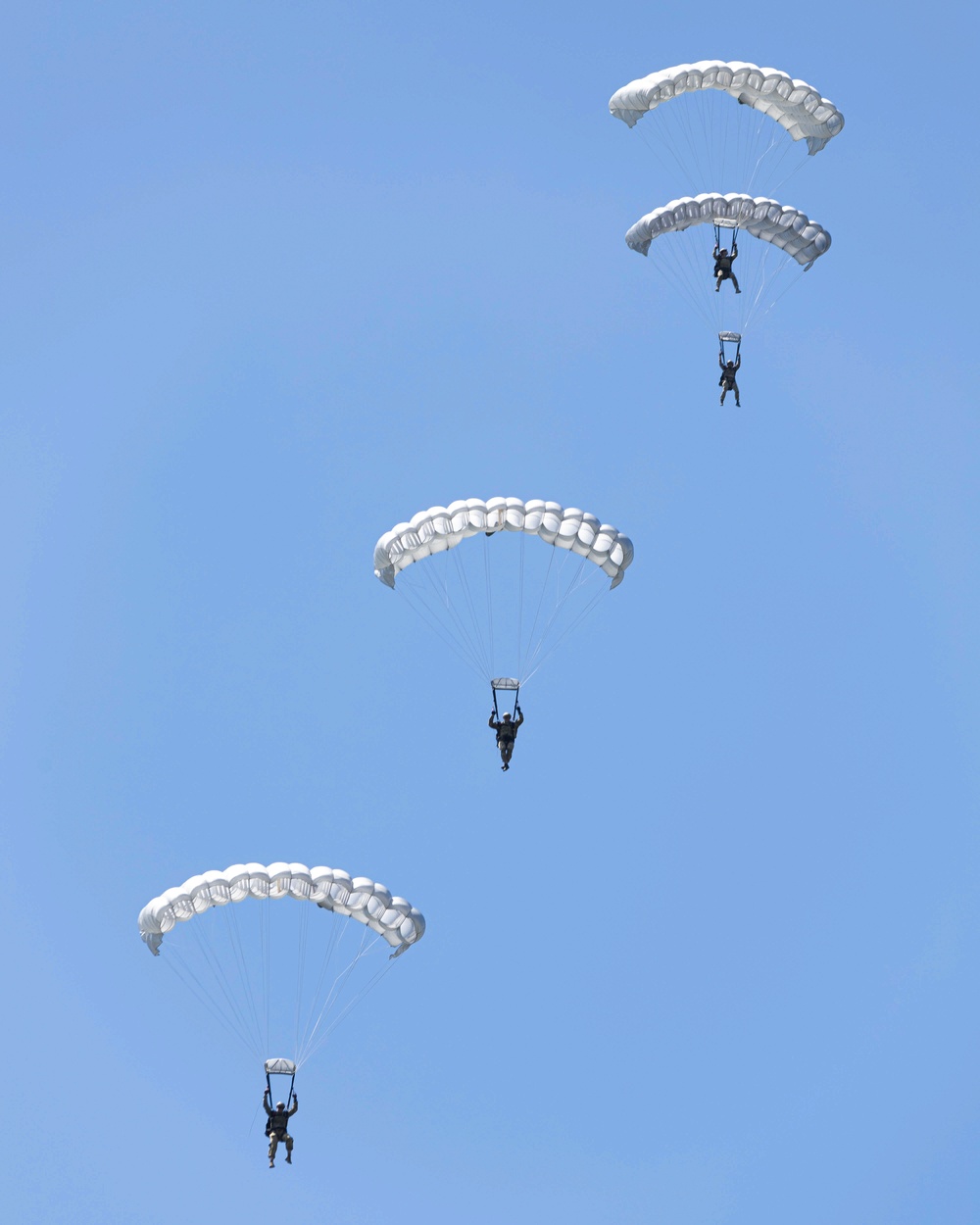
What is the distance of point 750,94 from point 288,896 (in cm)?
1463

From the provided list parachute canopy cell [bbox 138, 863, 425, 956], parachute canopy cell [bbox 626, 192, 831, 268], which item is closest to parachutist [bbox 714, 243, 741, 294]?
parachute canopy cell [bbox 626, 192, 831, 268]

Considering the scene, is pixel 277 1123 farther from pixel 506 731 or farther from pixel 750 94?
pixel 750 94

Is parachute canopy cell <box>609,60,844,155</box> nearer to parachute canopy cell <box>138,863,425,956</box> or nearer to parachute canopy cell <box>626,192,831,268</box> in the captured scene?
parachute canopy cell <box>626,192,831,268</box>

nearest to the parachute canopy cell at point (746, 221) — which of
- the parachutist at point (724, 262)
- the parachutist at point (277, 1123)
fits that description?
the parachutist at point (724, 262)

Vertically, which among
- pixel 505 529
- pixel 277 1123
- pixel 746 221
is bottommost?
pixel 277 1123

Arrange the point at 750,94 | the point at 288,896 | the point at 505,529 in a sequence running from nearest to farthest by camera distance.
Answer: the point at 288,896
the point at 505,529
the point at 750,94

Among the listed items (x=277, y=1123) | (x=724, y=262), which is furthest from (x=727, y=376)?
(x=277, y=1123)

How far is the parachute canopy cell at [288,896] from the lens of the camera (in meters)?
38.4

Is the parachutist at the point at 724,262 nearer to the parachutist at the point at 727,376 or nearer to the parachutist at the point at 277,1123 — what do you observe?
the parachutist at the point at 727,376

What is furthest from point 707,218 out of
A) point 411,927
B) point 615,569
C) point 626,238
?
point 411,927

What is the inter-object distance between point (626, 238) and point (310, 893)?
1274 cm

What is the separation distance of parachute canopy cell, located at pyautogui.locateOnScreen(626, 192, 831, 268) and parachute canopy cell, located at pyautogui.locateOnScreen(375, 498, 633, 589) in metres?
6.08

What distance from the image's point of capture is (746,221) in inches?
1785

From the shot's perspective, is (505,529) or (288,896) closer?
(288,896)
